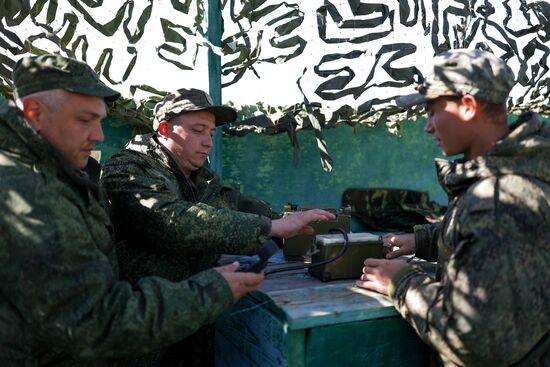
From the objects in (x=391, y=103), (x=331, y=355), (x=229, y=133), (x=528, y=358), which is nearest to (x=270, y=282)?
(x=331, y=355)

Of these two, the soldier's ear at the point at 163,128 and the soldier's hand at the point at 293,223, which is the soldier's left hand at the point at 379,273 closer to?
the soldier's hand at the point at 293,223

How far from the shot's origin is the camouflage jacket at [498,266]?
143 centimetres

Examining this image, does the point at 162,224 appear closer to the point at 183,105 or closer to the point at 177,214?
the point at 177,214

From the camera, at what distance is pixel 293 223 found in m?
2.36

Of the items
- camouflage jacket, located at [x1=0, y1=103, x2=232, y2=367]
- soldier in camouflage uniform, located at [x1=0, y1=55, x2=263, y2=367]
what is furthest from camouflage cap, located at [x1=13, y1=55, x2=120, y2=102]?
camouflage jacket, located at [x1=0, y1=103, x2=232, y2=367]

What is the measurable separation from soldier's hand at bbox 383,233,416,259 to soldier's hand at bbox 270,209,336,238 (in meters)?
0.35

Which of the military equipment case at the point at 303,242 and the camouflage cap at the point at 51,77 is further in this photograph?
the military equipment case at the point at 303,242

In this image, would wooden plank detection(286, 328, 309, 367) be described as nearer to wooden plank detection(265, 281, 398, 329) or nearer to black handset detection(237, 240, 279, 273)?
wooden plank detection(265, 281, 398, 329)

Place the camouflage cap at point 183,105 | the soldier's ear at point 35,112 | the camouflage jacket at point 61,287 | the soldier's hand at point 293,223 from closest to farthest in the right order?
the camouflage jacket at point 61,287
the soldier's ear at point 35,112
the soldier's hand at point 293,223
the camouflage cap at point 183,105

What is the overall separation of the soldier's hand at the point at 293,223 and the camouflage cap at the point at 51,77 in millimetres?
1035

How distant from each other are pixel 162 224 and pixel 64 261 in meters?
0.75

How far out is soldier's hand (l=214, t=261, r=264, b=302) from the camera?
1.70m

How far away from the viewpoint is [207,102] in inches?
106

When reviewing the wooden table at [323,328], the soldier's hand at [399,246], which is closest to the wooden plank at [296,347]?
the wooden table at [323,328]
